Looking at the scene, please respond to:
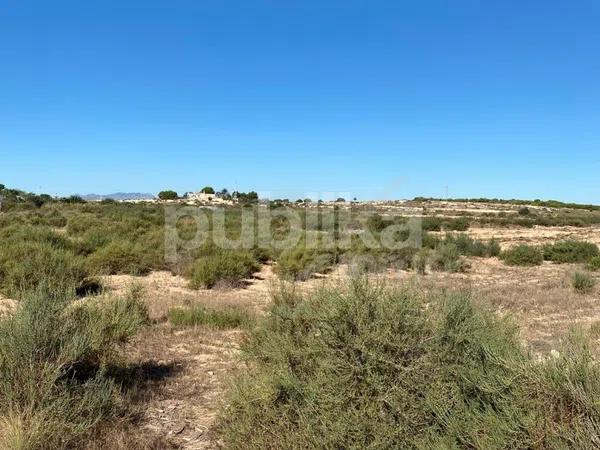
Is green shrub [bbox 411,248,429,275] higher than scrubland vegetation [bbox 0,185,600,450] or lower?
lower

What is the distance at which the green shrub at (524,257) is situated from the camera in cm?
1984

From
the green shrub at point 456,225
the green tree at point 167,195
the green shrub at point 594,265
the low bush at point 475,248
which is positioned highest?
the green tree at point 167,195

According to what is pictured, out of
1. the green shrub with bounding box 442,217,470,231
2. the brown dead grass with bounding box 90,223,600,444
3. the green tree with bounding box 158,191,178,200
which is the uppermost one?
the green tree with bounding box 158,191,178,200

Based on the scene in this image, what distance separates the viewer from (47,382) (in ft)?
13.5

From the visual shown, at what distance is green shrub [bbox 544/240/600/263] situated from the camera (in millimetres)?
20672

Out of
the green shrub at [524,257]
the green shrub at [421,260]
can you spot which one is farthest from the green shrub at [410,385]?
the green shrub at [524,257]

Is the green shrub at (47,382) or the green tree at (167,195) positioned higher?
the green tree at (167,195)

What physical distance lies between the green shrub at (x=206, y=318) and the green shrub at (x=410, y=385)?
4.43 m

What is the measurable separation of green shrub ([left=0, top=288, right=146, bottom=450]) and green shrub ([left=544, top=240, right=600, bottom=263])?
807 inches

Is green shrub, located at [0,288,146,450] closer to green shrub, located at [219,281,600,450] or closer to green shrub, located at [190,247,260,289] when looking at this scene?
green shrub, located at [219,281,600,450]

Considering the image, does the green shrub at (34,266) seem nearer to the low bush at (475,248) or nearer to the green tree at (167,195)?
the low bush at (475,248)

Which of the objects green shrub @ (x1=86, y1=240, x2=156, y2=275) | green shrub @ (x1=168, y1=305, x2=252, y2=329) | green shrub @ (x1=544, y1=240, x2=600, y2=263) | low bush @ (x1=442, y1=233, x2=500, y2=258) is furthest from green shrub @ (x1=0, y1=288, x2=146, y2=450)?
green shrub @ (x1=544, y1=240, x2=600, y2=263)

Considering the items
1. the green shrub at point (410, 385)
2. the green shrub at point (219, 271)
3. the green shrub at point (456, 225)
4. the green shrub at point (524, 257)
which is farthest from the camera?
the green shrub at point (456, 225)

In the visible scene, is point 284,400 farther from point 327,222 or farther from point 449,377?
point 327,222
